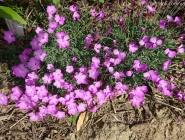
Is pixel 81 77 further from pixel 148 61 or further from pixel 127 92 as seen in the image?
pixel 148 61

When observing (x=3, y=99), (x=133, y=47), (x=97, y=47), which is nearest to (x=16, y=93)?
(x=3, y=99)

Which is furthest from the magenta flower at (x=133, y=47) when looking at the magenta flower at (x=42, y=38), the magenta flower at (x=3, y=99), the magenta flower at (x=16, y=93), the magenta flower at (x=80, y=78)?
the magenta flower at (x=3, y=99)

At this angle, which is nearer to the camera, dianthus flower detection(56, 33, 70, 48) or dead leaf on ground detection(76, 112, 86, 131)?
dianthus flower detection(56, 33, 70, 48)

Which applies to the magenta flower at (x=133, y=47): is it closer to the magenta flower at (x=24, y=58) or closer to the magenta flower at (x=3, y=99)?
the magenta flower at (x=24, y=58)

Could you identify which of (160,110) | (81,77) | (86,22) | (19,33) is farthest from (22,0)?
(160,110)

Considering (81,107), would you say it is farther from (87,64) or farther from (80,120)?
(87,64)

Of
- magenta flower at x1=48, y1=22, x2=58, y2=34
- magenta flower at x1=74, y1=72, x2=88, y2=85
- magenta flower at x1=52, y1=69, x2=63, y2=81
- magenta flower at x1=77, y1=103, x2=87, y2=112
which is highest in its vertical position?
magenta flower at x1=48, y1=22, x2=58, y2=34

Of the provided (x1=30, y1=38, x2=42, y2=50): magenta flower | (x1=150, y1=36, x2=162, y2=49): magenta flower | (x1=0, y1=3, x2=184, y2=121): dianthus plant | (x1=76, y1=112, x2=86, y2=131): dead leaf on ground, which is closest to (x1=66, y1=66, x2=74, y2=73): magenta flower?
(x1=0, y1=3, x2=184, y2=121): dianthus plant

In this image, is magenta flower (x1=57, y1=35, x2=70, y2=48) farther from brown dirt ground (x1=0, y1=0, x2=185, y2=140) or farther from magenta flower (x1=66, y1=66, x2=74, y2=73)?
brown dirt ground (x1=0, y1=0, x2=185, y2=140)

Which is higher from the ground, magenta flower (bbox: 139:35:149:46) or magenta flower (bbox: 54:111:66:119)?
magenta flower (bbox: 139:35:149:46)
